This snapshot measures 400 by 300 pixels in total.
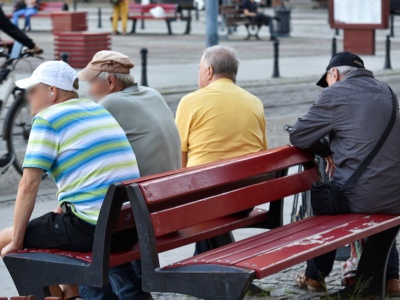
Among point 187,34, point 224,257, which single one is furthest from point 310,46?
point 224,257

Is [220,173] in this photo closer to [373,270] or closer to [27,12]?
[373,270]

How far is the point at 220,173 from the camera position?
543 centimetres

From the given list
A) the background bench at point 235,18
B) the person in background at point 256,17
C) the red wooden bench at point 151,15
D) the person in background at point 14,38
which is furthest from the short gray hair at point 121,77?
the red wooden bench at point 151,15

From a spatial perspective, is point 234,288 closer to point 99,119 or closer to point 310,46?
point 99,119

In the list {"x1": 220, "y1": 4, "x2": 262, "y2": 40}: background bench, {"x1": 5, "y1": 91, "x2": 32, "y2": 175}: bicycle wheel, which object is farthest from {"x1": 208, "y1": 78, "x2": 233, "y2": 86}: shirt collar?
{"x1": 220, "y1": 4, "x2": 262, "y2": 40}: background bench

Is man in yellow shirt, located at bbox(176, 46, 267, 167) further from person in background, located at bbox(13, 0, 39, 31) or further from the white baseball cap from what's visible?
person in background, located at bbox(13, 0, 39, 31)

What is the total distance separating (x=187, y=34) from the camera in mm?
33969

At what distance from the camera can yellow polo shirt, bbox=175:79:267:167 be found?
6.47m

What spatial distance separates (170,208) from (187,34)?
29.0 m

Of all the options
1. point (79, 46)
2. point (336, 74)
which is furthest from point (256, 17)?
point (336, 74)

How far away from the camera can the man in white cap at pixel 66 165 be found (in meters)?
5.26

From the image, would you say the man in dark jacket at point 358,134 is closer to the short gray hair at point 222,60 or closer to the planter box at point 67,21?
the short gray hair at point 222,60

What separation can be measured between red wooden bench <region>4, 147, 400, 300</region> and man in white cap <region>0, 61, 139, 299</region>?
105mm

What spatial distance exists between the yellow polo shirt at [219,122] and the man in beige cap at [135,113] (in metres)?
0.38
